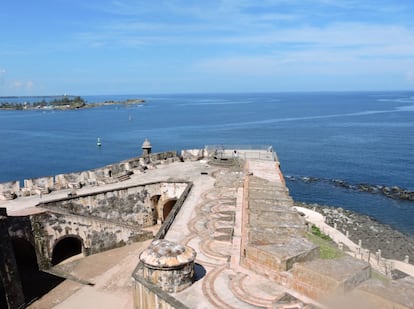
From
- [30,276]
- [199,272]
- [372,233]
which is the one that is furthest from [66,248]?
[372,233]

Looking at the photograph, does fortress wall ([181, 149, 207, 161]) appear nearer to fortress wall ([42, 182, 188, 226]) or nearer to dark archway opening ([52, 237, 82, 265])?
fortress wall ([42, 182, 188, 226])

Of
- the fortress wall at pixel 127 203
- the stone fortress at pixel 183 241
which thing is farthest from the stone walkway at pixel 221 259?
the fortress wall at pixel 127 203

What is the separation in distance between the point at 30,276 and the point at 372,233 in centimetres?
3081

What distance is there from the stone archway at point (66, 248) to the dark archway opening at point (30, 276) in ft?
4.39

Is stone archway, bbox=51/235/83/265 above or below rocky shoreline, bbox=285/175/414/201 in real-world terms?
above

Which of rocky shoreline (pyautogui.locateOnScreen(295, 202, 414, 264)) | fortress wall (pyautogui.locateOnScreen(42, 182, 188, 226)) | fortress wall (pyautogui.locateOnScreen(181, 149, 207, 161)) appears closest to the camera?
fortress wall (pyautogui.locateOnScreen(42, 182, 188, 226))

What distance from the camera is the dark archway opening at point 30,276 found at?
21.8 m

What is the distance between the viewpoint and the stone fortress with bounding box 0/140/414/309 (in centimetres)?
1195

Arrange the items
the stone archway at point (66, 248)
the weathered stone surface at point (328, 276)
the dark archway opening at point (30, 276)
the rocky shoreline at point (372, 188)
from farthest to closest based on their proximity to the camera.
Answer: the rocky shoreline at point (372, 188)
the stone archway at point (66, 248)
the dark archway opening at point (30, 276)
the weathered stone surface at point (328, 276)

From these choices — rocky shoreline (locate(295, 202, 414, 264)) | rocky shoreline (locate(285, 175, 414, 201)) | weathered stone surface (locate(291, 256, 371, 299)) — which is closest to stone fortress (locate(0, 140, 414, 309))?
weathered stone surface (locate(291, 256, 371, 299))

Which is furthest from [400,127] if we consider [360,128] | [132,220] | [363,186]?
[132,220]

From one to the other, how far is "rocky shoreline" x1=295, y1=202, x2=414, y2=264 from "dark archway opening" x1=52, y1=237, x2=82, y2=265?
2483 cm

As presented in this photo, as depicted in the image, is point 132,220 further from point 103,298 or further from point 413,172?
point 413,172

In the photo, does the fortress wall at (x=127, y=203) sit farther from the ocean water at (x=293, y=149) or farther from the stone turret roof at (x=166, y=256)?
the ocean water at (x=293, y=149)
